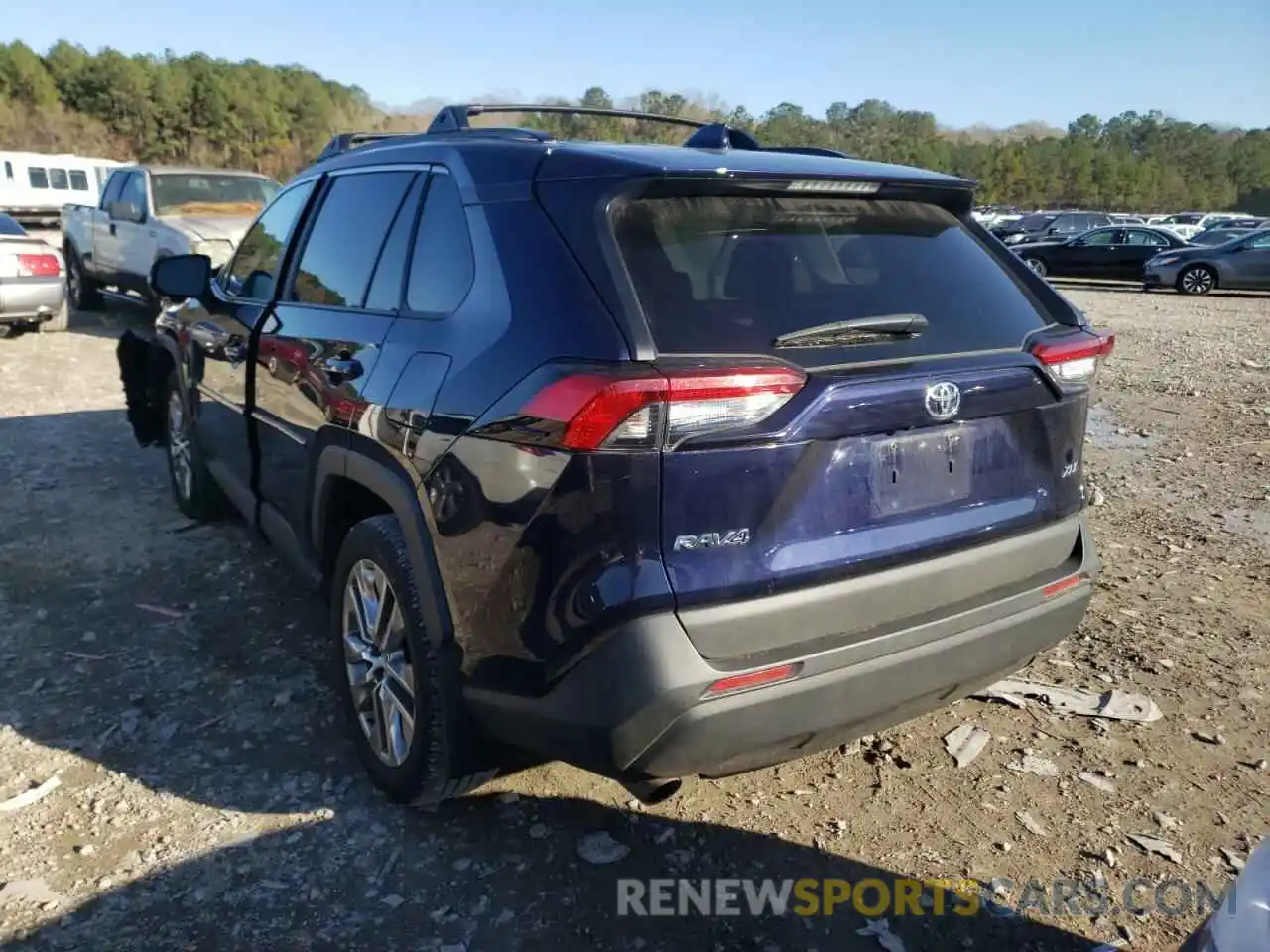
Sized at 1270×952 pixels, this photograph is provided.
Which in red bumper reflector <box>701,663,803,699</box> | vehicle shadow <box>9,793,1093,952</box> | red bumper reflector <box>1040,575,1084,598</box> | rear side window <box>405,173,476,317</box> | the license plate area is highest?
rear side window <box>405,173,476,317</box>

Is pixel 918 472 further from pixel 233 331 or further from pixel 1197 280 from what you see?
pixel 1197 280

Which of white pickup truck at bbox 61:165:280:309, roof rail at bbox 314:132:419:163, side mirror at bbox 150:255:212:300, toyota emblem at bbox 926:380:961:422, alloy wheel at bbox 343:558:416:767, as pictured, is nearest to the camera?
toyota emblem at bbox 926:380:961:422

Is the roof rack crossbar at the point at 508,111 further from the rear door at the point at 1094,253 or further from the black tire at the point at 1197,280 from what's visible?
the rear door at the point at 1094,253

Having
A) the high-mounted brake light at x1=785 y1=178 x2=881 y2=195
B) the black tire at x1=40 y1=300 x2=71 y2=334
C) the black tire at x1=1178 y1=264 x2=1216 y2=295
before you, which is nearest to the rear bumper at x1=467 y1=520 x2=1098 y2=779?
the high-mounted brake light at x1=785 y1=178 x2=881 y2=195

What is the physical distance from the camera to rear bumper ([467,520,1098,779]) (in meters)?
2.16

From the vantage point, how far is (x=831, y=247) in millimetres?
2594

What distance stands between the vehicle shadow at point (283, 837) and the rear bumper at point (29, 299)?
851 cm

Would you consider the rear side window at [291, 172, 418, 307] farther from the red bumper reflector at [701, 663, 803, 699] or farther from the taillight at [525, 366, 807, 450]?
the red bumper reflector at [701, 663, 803, 699]

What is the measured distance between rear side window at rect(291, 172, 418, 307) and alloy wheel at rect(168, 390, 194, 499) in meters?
1.97

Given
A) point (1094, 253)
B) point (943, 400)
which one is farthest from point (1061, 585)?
point (1094, 253)

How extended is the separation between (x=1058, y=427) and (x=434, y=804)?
209 cm

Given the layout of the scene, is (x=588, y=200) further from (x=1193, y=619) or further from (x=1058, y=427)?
(x=1193, y=619)

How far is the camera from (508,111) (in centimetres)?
352

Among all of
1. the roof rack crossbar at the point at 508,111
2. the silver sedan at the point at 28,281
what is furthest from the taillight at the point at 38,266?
the roof rack crossbar at the point at 508,111
